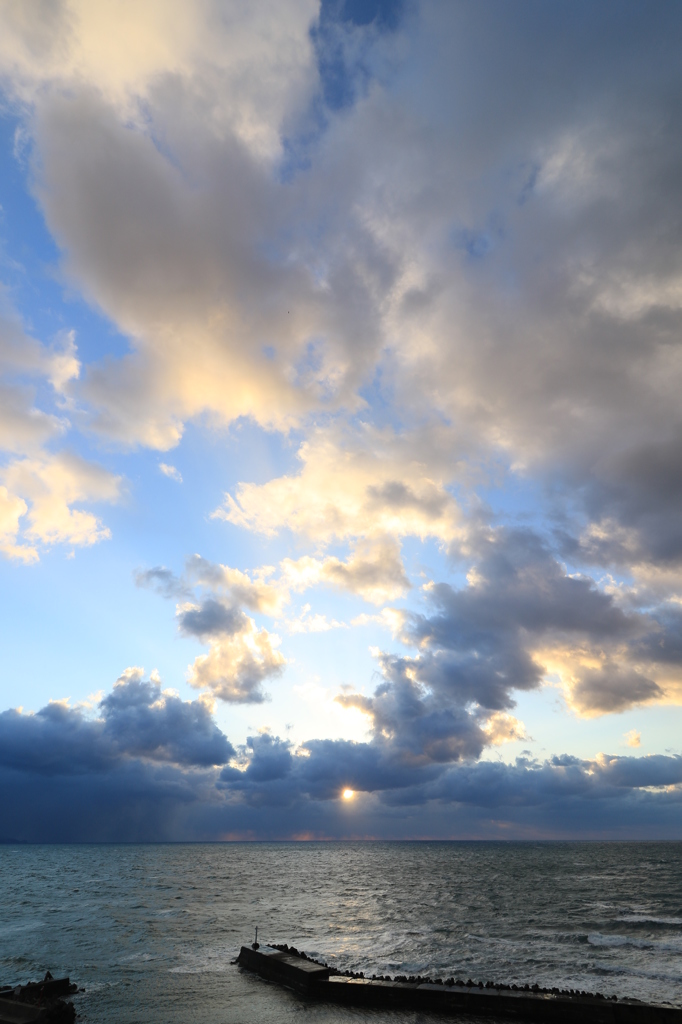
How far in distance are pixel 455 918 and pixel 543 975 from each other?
96.1 ft

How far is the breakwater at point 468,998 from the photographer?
92.2 ft

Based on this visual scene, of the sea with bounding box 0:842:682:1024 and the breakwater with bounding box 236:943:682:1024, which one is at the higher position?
the breakwater with bounding box 236:943:682:1024

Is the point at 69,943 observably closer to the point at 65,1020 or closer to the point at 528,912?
the point at 65,1020

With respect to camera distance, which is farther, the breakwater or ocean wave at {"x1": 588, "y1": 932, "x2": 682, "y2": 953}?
ocean wave at {"x1": 588, "y1": 932, "x2": 682, "y2": 953}

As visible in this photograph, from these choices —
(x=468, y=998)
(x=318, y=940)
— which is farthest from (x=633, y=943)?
(x=468, y=998)

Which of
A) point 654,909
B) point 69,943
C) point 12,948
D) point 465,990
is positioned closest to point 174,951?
point 69,943

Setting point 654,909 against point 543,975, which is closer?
point 543,975

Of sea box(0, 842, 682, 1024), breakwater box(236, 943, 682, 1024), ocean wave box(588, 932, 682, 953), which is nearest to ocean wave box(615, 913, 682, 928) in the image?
sea box(0, 842, 682, 1024)

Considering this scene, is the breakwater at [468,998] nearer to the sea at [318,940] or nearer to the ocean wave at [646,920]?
the sea at [318,940]

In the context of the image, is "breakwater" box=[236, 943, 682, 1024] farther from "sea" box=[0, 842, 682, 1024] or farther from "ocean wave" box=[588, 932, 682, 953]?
"ocean wave" box=[588, 932, 682, 953]

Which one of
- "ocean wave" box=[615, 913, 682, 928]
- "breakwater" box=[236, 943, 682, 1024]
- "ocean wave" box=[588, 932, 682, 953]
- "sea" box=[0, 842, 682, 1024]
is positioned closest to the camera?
"breakwater" box=[236, 943, 682, 1024]

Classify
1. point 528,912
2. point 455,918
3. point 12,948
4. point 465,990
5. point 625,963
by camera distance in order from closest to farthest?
point 465,990, point 625,963, point 12,948, point 455,918, point 528,912

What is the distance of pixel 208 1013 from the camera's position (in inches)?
1171

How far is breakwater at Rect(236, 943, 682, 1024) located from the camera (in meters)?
28.1
